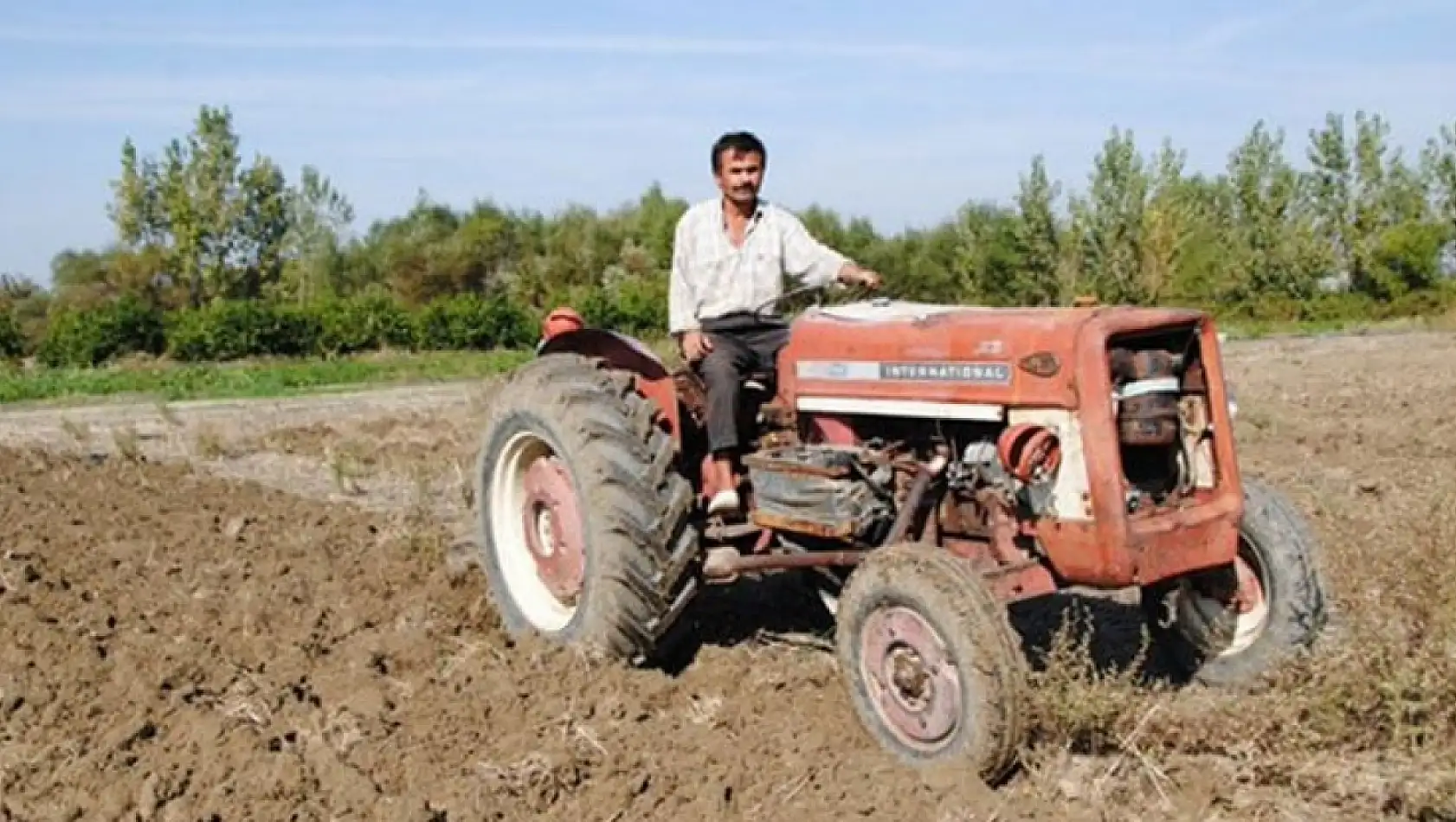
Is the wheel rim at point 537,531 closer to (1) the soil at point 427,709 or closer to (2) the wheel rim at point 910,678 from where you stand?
(1) the soil at point 427,709

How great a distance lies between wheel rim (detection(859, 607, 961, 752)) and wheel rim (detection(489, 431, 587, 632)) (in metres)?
1.53

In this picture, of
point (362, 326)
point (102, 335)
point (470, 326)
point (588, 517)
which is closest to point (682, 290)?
point (588, 517)

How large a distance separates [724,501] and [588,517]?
1.67 ft

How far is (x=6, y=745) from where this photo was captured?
5.05m

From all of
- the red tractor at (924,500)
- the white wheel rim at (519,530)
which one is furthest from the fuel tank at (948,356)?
the white wheel rim at (519,530)

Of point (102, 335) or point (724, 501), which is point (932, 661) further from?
point (102, 335)

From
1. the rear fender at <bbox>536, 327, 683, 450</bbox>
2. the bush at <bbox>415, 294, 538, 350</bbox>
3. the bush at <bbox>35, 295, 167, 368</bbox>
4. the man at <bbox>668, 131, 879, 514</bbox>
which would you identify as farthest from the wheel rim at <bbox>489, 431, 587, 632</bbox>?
the bush at <bbox>415, 294, 538, 350</bbox>

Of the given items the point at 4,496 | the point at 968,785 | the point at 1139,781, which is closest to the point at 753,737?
the point at 968,785

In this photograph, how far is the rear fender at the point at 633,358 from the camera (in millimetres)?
5988

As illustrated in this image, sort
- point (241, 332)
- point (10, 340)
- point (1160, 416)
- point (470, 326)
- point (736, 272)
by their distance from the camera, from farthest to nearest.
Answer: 1. point (470, 326)
2. point (241, 332)
3. point (10, 340)
4. point (736, 272)
5. point (1160, 416)

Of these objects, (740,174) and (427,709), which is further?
(740,174)

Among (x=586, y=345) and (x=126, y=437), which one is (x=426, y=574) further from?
(x=126, y=437)

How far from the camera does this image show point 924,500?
5.34 meters

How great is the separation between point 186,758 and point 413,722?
0.71 metres
